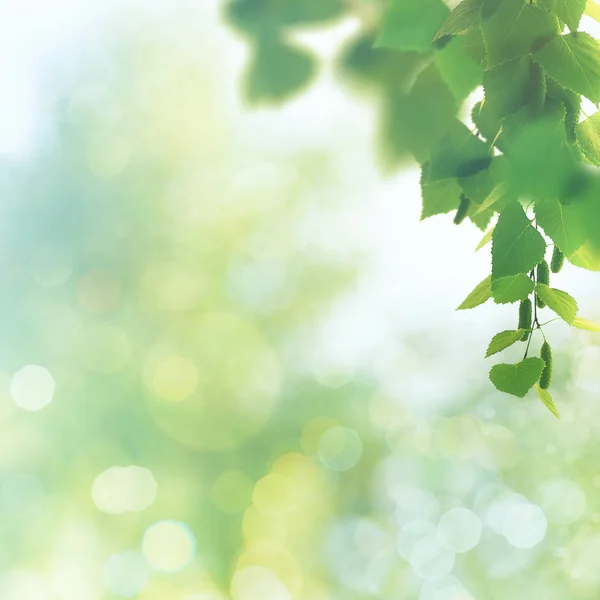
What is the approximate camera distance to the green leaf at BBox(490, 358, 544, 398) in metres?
0.31

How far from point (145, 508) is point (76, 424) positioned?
0.59 metres

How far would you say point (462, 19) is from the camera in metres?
0.30

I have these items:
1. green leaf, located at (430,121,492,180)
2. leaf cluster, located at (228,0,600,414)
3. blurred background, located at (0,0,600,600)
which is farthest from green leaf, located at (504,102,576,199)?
blurred background, located at (0,0,600,600)

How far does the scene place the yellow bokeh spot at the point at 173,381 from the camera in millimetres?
3885

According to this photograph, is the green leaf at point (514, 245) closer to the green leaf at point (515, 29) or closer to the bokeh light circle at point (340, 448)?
the green leaf at point (515, 29)

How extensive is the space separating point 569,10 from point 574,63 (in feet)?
0.10

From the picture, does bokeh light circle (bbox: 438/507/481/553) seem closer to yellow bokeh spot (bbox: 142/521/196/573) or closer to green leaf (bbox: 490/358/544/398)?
yellow bokeh spot (bbox: 142/521/196/573)

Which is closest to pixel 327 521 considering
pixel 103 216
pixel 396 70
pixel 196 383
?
pixel 196 383

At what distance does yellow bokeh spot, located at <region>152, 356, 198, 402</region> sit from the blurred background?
0.01 m

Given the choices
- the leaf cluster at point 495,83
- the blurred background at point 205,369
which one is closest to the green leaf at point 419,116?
the leaf cluster at point 495,83

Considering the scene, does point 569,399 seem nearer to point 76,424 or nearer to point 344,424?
point 344,424

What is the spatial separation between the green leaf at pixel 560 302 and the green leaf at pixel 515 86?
0.09 meters

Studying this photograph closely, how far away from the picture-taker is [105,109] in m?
3.98

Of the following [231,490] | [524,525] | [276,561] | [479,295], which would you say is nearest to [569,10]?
[479,295]
